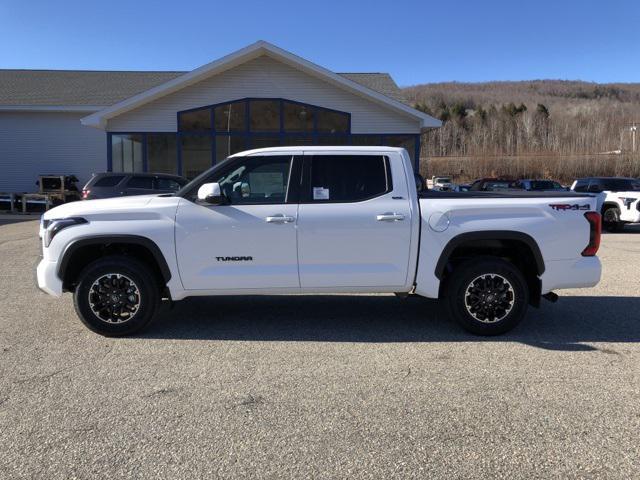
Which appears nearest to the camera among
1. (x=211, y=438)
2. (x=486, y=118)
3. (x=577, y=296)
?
(x=211, y=438)

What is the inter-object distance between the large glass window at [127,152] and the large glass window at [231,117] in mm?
2864

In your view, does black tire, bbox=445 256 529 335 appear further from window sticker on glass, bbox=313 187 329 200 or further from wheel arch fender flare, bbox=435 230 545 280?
window sticker on glass, bbox=313 187 329 200

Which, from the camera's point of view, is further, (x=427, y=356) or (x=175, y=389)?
(x=427, y=356)

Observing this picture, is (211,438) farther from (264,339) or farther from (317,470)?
(264,339)

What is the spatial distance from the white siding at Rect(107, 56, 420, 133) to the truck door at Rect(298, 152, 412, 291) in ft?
47.3

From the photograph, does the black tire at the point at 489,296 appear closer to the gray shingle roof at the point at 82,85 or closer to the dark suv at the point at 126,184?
the dark suv at the point at 126,184

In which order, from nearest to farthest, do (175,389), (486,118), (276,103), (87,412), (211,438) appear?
(211,438)
(87,412)
(175,389)
(276,103)
(486,118)

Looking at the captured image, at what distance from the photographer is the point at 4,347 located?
5.05 m

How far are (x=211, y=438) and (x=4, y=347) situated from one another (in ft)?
9.48

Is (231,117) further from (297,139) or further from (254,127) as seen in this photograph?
(297,139)

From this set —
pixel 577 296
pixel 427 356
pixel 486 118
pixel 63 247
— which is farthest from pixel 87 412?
pixel 486 118

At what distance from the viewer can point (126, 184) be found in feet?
48.2

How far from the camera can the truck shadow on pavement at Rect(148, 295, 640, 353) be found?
5.36 meters

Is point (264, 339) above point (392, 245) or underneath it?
underneath
